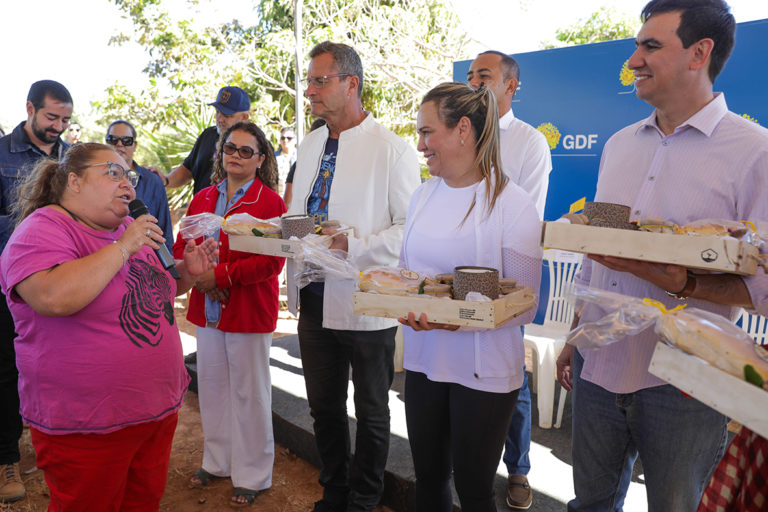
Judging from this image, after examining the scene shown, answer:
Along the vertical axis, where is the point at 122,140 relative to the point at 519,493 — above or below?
above

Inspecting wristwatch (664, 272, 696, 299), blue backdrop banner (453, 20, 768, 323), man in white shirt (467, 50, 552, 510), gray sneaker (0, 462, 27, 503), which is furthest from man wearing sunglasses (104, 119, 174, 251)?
blue backdrop banner (453, 20, 768, 323)

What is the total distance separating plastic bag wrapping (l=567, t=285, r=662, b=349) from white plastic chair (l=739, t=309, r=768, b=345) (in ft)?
7.54

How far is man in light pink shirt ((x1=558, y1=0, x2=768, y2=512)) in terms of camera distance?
5.00 feet

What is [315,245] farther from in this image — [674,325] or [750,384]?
[750,384]

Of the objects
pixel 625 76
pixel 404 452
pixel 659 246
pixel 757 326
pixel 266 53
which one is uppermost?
pixel 266 53

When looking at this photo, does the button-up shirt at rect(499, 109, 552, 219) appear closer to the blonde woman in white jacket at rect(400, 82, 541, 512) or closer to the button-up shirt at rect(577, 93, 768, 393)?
the blonde woman in white jacket at rect(400, 82, 541, 512)

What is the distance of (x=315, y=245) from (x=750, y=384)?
64.8 inches

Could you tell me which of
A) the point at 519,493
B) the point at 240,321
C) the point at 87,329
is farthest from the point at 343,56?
the point at 519,493

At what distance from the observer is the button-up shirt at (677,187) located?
1.53m

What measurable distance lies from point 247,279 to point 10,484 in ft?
6.38

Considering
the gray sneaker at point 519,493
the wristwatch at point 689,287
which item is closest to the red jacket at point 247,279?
the gray sneaker at point 519,493

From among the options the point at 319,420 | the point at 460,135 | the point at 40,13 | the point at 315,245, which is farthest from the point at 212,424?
the point at 40,13

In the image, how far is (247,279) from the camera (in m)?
2.92

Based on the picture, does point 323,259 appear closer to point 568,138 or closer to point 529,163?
point 529,163
